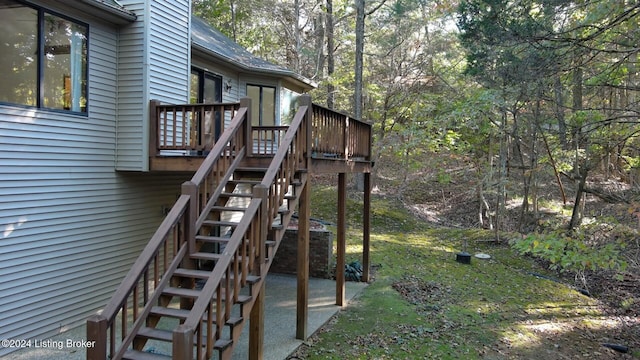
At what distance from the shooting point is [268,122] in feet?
36.9

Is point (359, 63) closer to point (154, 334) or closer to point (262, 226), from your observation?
point (262, 226)

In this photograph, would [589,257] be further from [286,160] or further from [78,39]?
[78,39]

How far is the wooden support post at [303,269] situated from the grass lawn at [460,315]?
29 centimetres

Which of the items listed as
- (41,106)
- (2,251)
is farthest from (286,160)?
(2,251)

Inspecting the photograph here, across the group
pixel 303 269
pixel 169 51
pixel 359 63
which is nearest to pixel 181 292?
pixel 303 269

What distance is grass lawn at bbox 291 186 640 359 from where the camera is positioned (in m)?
6.21

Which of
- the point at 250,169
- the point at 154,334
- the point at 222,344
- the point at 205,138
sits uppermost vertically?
the point at 205,138

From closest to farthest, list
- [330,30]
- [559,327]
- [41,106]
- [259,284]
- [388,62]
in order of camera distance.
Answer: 1. [259,284]
2. [41,106]
3. [559,327]
4. [388,62]
5. [330,30]

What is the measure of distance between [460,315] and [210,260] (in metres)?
5.18

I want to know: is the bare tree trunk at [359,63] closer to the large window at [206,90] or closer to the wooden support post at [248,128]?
the large window at [206,90]

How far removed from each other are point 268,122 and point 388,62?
33.6 feet

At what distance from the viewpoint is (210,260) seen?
4.71m

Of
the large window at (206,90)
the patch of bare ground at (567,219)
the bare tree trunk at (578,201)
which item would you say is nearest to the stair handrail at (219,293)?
the patch of bare ground at (567,219)

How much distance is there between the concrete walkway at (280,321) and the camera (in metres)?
5.34
